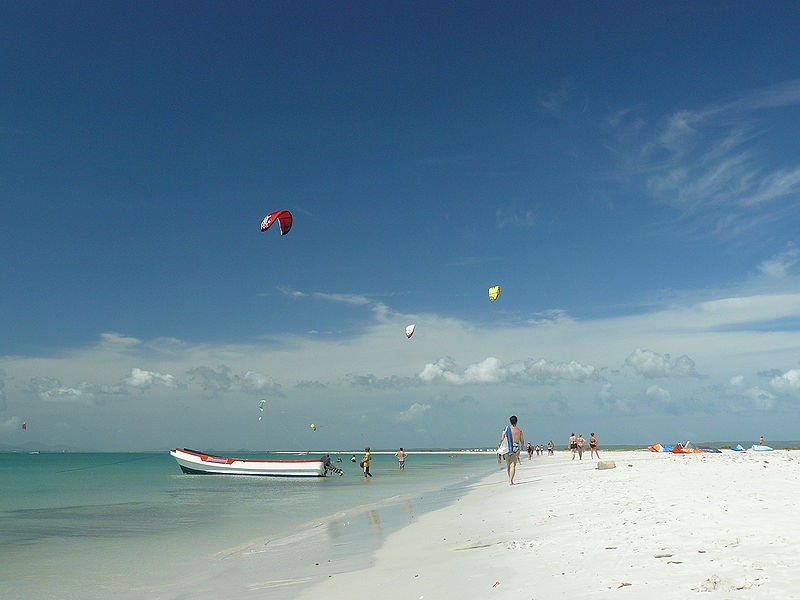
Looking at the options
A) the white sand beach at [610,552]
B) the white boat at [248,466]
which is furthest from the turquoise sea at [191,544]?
the white boat at [248,466]

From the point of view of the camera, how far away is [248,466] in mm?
48344

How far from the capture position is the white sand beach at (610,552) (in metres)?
6.01

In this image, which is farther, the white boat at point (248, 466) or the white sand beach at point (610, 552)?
the white boat at point (248, 466)

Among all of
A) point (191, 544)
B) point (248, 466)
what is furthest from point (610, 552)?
point (248, 466)

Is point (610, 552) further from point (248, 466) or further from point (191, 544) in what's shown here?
point (248, 466)

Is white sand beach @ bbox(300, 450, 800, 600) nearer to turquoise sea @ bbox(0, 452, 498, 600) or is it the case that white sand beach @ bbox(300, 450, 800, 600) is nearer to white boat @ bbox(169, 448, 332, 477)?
turquoise sea @ bbox(0, 452, 498, 600)

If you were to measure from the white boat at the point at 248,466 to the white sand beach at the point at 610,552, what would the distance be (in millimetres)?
33064

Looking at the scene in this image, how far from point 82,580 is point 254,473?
38873 millimetres

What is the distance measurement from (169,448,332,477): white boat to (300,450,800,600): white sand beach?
108 ft

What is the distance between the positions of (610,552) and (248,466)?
4470 centimetres

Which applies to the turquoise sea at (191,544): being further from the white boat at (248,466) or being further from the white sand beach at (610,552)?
the white boat at (248,466)

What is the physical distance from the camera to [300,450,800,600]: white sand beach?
19.7 feet

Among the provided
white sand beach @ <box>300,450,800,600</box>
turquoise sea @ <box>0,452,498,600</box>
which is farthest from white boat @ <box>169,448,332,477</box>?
white sand beach @ <box>300,450,800,600</box>

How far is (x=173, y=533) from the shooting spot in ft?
55.9
